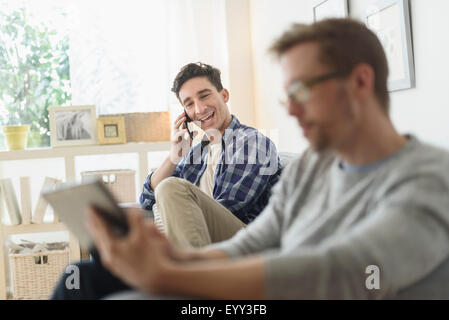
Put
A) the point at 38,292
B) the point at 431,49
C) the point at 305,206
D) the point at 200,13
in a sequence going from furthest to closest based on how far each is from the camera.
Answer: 1. the point at 200,13
2. the point at 38,292
3. the point at 431,49
4. the point at 305,206

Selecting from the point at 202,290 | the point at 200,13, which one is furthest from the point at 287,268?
the point at 200,13

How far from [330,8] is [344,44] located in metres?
1.64

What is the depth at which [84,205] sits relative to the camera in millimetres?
953

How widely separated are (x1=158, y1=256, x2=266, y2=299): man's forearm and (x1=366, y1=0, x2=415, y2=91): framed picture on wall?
1.32 metres

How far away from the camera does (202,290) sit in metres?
0.82

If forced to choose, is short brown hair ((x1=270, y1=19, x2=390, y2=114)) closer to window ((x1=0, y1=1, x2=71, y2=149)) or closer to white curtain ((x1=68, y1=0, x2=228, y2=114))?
white curtain ((x1=68, y1=0, x2=228, y2=114))

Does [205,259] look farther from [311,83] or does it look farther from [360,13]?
[360,13]

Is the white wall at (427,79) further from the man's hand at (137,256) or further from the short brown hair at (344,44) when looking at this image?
the man's hand at (137,256)

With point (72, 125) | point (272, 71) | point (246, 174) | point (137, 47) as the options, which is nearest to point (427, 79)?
point (246, 174)

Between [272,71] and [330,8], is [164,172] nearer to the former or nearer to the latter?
[330,8]

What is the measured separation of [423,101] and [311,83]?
1.01m

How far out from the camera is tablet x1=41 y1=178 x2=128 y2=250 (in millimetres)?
870

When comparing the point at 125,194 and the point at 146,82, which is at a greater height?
the point at 146,82

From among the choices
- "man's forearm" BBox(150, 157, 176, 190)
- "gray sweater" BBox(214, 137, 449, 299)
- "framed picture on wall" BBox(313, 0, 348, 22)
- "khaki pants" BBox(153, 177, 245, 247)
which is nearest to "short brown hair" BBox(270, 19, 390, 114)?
"gray sweater" BBox(214, 137, 449, 299)
